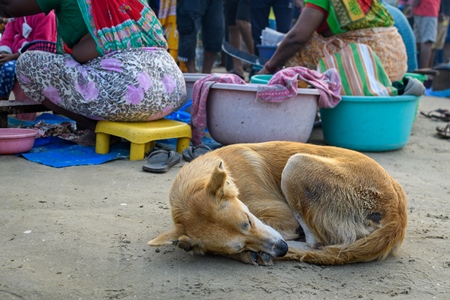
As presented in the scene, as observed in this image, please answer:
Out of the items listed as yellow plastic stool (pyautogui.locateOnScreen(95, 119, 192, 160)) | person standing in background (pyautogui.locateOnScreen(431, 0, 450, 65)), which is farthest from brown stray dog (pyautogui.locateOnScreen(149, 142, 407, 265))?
person standing in background (pyautogui.locateOnScreen(431, 0, 450, 65))

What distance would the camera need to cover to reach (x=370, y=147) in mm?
6754

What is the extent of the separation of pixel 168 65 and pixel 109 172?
140cm

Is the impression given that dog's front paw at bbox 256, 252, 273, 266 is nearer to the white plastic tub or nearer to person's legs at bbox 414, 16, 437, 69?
the white plastic tub

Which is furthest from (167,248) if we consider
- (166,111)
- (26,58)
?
(26,58)

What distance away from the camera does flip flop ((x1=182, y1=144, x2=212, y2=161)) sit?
571 centimetres

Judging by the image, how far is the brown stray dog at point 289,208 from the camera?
3221 mm

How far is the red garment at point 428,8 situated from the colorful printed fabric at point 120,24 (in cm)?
959

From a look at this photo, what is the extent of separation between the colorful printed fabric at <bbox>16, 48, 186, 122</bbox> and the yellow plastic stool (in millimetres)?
86

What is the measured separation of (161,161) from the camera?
5566mm

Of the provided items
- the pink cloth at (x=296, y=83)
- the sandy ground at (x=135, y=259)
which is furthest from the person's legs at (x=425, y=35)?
the sandy ground at (x=135, y=259)

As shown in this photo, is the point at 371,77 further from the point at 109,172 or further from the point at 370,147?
the point at 109,172

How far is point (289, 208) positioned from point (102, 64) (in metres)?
A: 2.88

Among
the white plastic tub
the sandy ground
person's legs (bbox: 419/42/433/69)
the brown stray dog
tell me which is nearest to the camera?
the sandy ground

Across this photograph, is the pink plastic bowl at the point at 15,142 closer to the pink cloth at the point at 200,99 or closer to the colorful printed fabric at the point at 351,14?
the pink cloth at the point at 200,99
